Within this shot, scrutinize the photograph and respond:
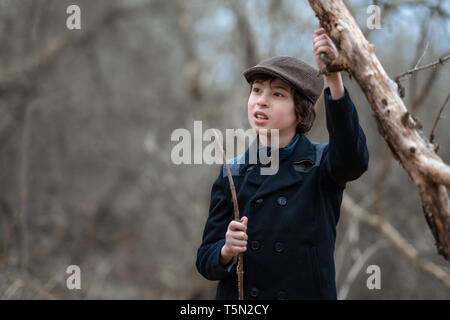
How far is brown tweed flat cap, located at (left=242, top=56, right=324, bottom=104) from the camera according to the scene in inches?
61.3

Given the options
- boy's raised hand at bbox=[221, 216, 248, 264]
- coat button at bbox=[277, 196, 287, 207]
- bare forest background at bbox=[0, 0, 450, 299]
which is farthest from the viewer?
bare forest background at bbox=[0, 0, 450, 299]

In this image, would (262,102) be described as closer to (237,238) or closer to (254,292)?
(237,238)

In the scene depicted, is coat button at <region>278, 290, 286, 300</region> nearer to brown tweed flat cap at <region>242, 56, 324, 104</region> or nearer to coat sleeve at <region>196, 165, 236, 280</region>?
coat sleeve at <region>196, 165, 236, 280</region>

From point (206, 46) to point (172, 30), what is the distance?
4.93ft

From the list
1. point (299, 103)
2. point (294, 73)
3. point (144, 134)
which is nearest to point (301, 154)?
point (299, 103)

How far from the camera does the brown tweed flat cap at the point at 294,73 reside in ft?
5.11

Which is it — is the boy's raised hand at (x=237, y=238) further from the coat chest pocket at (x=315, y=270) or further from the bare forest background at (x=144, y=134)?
the bare forest background at (x=144, y=134)

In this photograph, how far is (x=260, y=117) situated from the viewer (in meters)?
1.61

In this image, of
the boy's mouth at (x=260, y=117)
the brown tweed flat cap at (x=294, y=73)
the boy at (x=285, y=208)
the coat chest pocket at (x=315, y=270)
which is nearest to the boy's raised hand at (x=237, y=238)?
the boy at (x=285, y=208)

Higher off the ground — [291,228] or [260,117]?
[260,117]

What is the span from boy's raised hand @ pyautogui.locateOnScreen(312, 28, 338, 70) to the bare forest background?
5.64 ft

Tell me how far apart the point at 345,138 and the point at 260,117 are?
35 centimetres

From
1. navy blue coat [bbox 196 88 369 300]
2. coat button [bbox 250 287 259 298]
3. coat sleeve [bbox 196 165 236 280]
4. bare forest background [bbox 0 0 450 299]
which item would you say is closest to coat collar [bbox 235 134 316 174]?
navy blue coat [bbox 196 88 369 300]

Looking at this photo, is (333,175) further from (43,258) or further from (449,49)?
(43,258)
